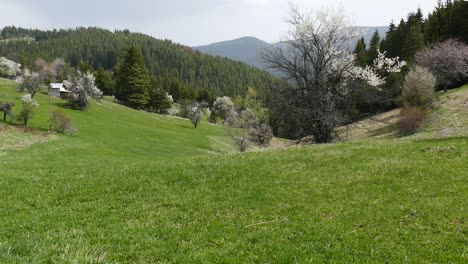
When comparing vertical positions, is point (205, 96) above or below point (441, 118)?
below

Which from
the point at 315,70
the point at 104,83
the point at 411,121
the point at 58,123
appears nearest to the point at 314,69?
the point at 315,70

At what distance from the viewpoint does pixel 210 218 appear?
10.7 m

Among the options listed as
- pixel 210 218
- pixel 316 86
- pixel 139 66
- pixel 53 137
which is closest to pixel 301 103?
pixel 316 86

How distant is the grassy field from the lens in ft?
26.1

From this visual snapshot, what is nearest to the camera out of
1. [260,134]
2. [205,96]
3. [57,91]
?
[260,134]

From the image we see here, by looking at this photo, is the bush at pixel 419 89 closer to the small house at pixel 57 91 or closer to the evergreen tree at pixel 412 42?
the evergreen tree at pixel 412 42

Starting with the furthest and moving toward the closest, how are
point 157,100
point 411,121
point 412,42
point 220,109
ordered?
point 220,109, point 157,100, point 412,42, point 411,121

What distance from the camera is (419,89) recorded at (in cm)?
5038

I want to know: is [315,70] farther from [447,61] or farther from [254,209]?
[447,61]

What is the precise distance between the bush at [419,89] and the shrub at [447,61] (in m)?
9.20

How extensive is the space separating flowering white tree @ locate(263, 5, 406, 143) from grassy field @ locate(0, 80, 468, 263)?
1314 centimetres

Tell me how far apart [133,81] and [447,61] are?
80.8 metres

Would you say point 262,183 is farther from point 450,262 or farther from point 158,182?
point 450,262

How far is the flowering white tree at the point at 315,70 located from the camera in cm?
3253
